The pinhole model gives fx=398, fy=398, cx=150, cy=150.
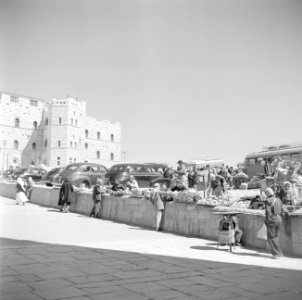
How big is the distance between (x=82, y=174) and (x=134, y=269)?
15301mm

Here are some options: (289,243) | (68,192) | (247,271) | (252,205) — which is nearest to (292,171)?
(252,205)

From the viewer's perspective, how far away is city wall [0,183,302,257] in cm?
825

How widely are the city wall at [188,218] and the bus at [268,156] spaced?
15.1m

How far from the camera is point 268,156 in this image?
1115 inches

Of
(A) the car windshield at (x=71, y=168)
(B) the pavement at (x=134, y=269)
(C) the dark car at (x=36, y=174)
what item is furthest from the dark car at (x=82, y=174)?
(B) the pavement at (x=134, y=269)

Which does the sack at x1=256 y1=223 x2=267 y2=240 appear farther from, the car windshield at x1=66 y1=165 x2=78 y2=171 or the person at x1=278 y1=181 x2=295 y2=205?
the car windshield at x1=66 y1=165 x2=78 y2=171

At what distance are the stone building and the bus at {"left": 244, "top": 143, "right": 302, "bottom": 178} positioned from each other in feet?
155

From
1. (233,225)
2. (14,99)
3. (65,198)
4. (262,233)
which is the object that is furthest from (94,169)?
(14,99)

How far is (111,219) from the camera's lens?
14.1m

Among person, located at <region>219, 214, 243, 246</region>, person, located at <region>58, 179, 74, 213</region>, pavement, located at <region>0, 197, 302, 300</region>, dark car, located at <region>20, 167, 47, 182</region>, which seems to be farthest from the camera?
dark car, located at <region>20, 167, 47, 182</region>

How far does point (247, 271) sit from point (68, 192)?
11002 mm

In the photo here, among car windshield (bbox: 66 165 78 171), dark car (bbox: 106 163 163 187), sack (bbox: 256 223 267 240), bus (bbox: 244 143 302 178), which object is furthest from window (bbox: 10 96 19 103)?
sack (bbox: 256 223 267 240)

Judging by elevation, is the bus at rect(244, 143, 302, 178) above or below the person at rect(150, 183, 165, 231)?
above

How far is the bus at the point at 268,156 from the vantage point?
26047mm
